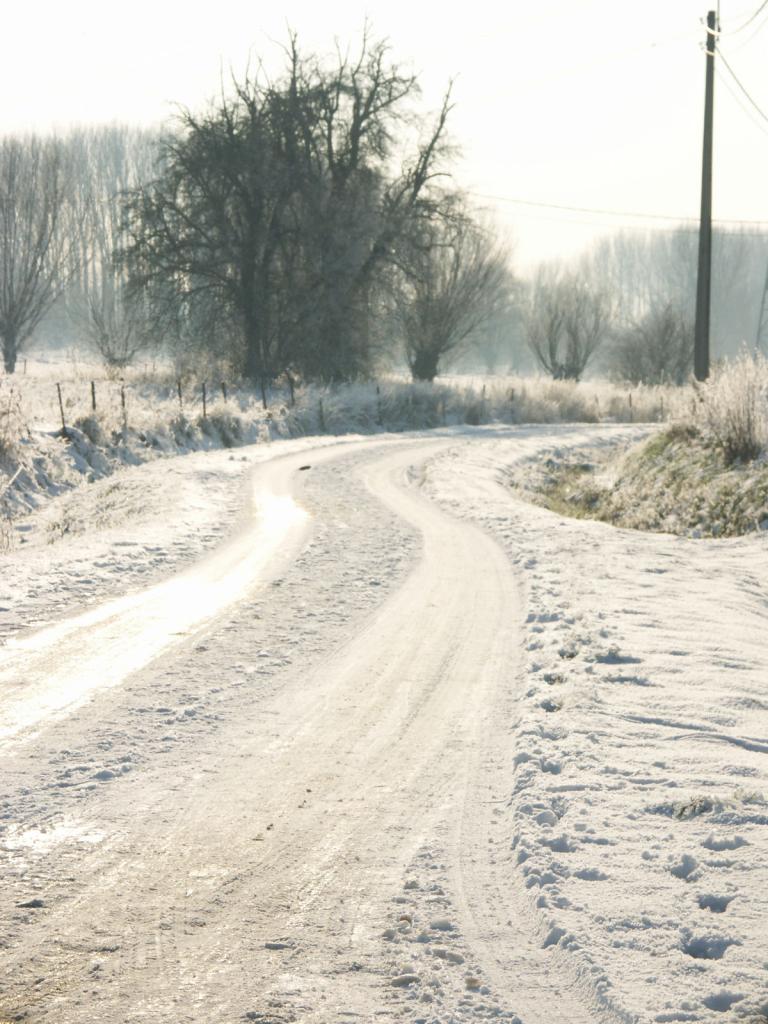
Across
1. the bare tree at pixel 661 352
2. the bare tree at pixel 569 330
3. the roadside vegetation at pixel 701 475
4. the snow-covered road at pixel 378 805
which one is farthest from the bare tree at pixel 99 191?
the snow-covered road at pixel 378 805

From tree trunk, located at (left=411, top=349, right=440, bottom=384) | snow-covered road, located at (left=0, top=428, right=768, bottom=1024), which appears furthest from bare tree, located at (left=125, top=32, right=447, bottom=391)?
snow-covered road, located at (left=0, top=428, right=768, bottom=1024)

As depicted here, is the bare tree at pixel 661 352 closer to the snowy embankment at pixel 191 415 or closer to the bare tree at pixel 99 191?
the snowy embankment at pixel 191 415

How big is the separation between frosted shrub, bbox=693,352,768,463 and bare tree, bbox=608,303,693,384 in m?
31.2

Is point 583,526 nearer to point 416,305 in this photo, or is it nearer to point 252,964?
point 252,964

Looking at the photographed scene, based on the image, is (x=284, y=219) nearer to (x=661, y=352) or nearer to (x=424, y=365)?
(x=424, y=365)

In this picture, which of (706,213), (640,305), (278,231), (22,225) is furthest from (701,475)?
(640,305)

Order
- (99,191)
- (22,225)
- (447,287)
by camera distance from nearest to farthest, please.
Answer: (22,225) < (447,287) < (99,191)

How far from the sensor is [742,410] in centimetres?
1259

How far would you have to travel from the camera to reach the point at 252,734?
4848 millimetres

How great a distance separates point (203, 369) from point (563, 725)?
31394 millimetres

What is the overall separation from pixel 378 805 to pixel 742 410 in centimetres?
1005

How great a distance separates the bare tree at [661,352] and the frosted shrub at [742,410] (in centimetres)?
3124

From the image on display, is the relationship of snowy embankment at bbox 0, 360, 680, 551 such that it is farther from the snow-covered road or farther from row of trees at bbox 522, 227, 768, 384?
the snow-covered road

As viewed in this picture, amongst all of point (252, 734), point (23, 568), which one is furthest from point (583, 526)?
point (252, 734)
